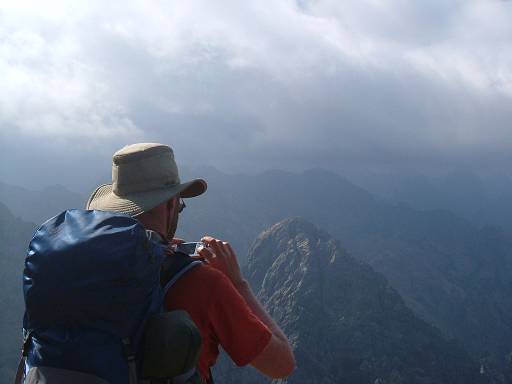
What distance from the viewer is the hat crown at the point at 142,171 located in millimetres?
5484

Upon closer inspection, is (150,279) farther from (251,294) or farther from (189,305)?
(251,294)

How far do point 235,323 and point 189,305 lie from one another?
1.60 ft

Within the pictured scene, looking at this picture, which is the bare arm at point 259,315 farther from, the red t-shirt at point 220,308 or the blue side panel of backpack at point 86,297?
the blue side panel of backpack at point 86,297

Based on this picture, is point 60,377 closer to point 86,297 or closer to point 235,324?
point 86,297

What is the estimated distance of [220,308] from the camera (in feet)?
15.4

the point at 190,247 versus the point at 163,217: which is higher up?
the point at 163,217

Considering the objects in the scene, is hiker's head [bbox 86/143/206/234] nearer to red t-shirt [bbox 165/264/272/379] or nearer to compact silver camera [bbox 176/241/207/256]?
compact silver camera [bbox 176/241/207/256]

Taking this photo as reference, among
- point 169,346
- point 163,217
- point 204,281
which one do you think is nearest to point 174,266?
point 204,281

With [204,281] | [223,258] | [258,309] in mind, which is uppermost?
[223,258]

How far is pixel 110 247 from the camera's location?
4.10 m

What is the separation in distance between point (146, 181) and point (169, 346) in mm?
2105

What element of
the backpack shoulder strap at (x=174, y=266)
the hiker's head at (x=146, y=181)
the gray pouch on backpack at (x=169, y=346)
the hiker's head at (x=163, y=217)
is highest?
the hiker's head at (x=146, y=181)

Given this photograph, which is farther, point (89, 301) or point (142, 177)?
point (142, 177)

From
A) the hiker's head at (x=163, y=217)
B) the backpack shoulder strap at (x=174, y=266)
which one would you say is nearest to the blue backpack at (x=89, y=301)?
the backpack shoulder strap at (x=174, y=266)
